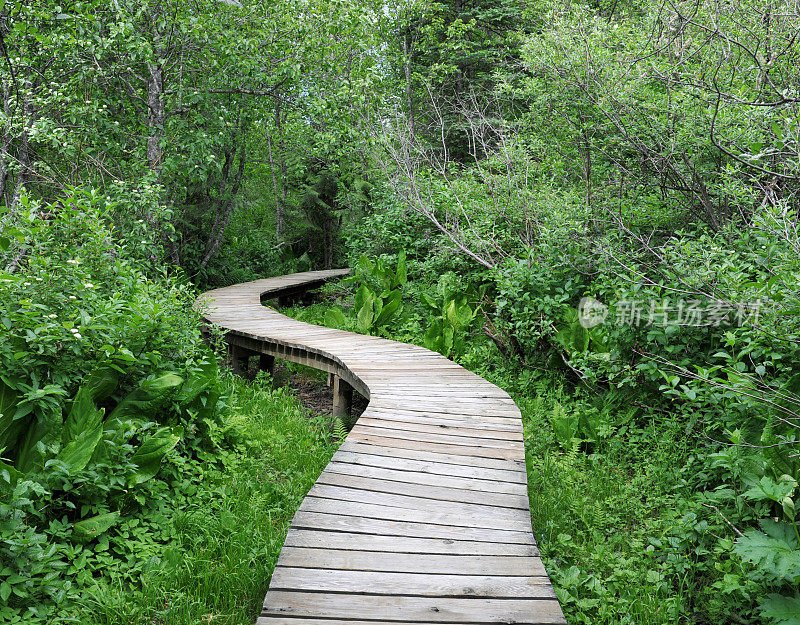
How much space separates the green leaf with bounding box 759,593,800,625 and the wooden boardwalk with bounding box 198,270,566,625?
113 centimetres

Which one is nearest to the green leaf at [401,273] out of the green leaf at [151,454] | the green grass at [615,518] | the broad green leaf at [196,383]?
the green grass at [615,518]

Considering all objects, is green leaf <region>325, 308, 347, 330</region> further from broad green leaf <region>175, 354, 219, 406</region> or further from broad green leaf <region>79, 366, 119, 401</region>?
broad green leaf <region>79, 366, 119, 401</region>

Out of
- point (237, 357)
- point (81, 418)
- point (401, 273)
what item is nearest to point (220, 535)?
point (81, 418)

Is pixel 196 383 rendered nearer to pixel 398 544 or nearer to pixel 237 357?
pixel 398 544

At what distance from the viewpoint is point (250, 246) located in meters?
15.1

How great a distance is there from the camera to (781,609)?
2.56 metres

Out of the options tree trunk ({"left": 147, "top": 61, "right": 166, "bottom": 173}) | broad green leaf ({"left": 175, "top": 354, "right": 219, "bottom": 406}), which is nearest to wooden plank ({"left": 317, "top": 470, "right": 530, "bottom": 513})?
broad green leaf ({"left": 175, "top": 354, "right": 219, "bottom": 406})

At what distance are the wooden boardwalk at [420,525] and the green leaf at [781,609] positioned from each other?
1127 millimetres

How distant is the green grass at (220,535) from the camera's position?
278 centimetres

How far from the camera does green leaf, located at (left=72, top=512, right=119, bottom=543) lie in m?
3.04

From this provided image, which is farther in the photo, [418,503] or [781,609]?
[418,503]

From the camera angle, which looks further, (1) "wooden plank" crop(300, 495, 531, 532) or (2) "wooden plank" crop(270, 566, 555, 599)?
(1) "wooden plank" crop(300, 495, 531, 532)

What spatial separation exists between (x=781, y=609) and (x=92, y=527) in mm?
3630

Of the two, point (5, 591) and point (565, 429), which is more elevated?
point (5, 591)
